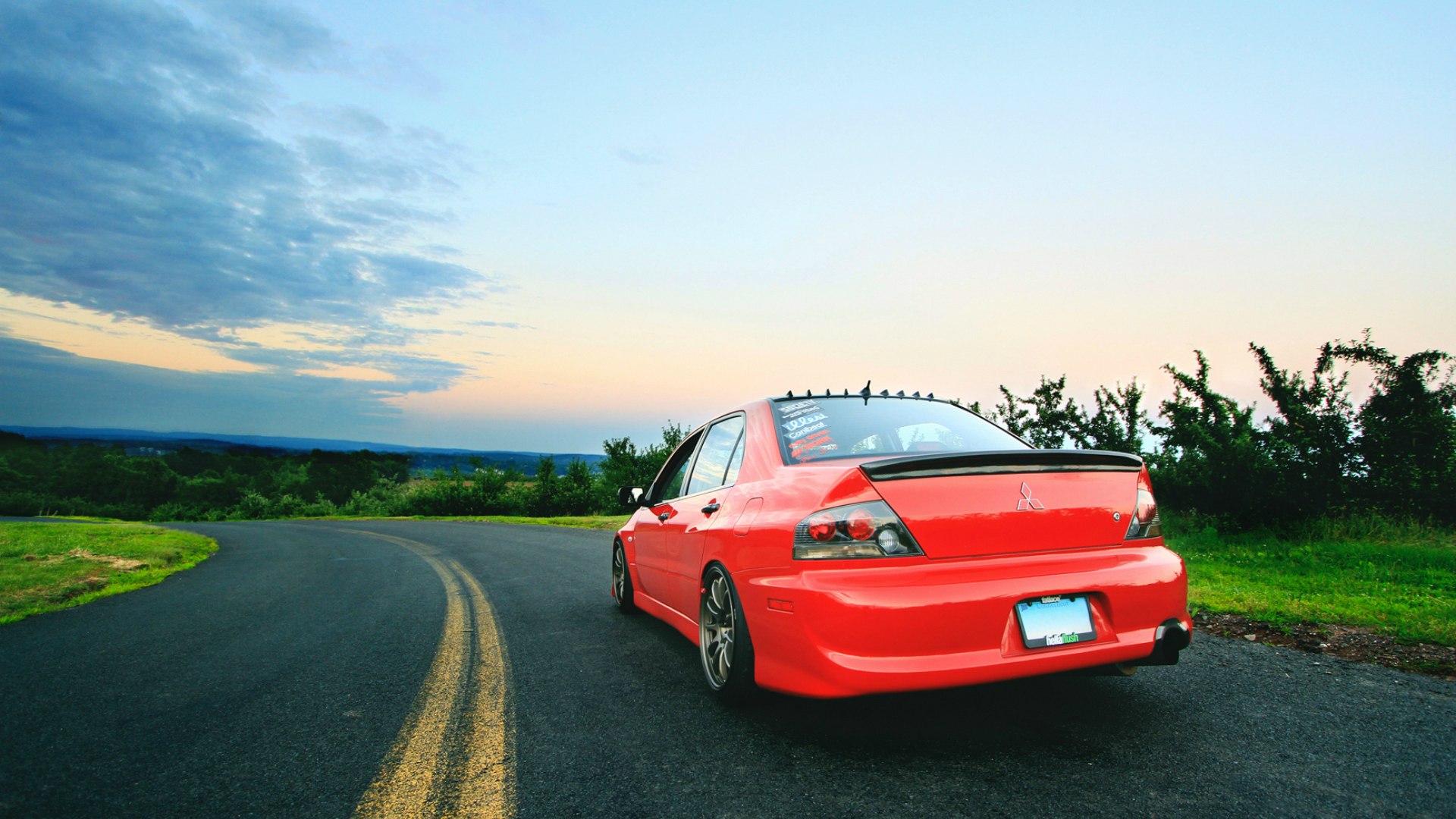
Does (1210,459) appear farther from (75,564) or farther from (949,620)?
(75,564)

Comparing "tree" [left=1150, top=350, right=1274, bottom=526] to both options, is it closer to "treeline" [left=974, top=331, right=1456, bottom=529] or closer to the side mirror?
"treeline" [left=974, top=331, right=1456, bottom=529]

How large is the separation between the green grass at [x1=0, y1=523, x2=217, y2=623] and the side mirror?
549 cm

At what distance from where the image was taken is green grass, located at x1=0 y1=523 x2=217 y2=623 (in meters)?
7.29

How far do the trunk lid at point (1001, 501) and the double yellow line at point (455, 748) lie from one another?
68.9 inches

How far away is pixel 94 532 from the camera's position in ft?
52.7

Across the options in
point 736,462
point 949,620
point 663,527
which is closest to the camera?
point 949,620

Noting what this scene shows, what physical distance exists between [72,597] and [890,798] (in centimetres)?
906

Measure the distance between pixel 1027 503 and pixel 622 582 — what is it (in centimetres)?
383

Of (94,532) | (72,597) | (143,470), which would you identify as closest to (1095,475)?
(72,597)

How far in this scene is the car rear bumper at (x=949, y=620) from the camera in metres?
2.60

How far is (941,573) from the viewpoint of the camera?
106 inches

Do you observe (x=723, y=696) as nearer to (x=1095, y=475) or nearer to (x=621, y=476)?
(x=1095, y=475)

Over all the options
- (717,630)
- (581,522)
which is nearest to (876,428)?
(717,630)

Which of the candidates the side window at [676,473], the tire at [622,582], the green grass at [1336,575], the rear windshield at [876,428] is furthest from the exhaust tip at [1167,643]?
the tire at [622,582]
